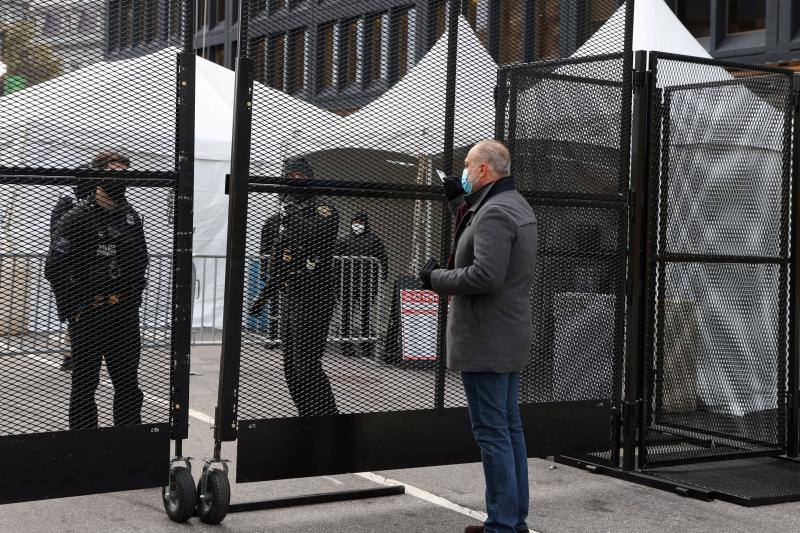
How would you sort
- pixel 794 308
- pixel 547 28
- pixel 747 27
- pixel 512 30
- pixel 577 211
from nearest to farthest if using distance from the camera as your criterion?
pixel 512 30 → pixel 577 211 → pixel 547 28 → pixel 794 308 → pixel 747 27

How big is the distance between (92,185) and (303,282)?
1296 millimetres

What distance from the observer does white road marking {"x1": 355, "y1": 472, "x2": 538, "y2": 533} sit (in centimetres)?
706

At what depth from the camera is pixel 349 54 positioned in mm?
6645

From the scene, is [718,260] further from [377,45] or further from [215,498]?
[215,498]

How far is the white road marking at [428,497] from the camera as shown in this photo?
7062 millimetres

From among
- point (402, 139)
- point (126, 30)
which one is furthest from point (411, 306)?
point (126, 30)

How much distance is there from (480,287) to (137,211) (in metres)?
1.85

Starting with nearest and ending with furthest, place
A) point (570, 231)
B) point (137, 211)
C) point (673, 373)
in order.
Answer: point (137, 211) < point (570, 231) < point (673, 373)

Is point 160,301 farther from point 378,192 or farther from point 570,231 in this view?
point 570,231

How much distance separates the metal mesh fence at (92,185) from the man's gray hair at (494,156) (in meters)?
1.58

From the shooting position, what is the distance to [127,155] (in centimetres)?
640

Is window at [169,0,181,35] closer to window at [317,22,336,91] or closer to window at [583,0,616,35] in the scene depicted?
window at [317,22,336,91]

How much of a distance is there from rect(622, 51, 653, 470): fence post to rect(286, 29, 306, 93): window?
2.58 meters

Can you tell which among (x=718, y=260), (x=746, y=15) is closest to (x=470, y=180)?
(x=718, y=260)
